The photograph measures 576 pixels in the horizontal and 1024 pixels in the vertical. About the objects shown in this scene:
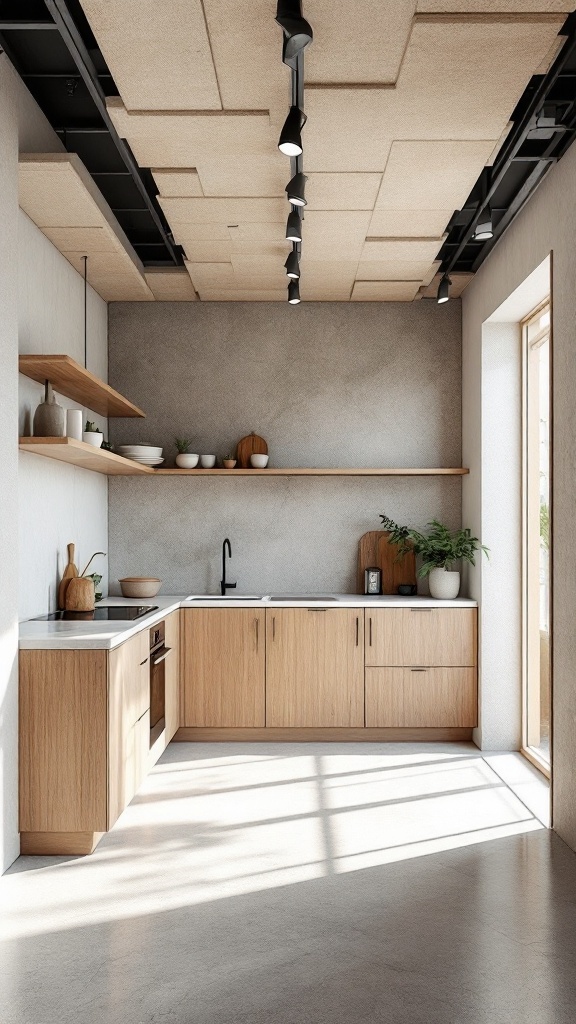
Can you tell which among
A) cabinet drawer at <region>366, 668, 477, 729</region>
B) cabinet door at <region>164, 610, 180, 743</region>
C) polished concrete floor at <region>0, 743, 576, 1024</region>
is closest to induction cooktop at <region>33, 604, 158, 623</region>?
cabinet door at <region>164, 610, 180, 743</region>

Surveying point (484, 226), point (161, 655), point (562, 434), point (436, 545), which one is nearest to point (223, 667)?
point (161, 655)

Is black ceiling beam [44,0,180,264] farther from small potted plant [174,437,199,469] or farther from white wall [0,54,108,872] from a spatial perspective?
small potted plant [174,437,199,469]

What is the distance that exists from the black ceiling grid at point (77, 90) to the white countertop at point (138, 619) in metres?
2.05

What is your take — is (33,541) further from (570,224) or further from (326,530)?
(570,224)

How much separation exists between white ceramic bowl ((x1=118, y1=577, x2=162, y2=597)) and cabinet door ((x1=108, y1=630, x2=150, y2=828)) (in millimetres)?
1290

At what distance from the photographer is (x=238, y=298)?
562 centimetres

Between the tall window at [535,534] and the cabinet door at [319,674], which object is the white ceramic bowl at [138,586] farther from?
the tall window at [535,534]

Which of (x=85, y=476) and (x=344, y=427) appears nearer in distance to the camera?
(x=85, y=476)

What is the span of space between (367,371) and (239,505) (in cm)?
131

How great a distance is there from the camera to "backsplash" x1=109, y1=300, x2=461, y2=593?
5699 millimetres

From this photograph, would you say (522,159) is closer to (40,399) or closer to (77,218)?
(77,218)

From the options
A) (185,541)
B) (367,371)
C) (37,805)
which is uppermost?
(367,371)

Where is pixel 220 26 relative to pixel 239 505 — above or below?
above

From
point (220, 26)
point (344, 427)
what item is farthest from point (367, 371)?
point (220, 26)
